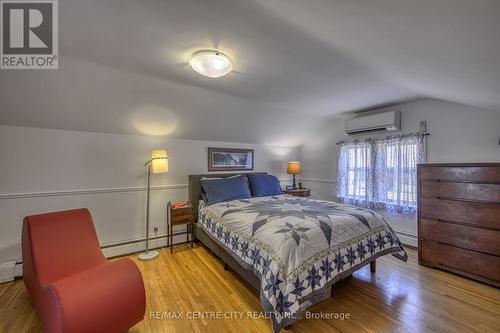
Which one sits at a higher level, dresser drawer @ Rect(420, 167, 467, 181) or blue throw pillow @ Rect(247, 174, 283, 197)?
dresser drawer @ Rect(420, 167, 467, 181)

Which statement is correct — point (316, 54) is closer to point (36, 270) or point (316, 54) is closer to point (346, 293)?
point (346, 293)

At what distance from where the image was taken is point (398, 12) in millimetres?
1068

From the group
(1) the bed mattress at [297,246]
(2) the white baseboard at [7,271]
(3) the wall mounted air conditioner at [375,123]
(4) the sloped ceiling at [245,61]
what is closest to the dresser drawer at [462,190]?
(1) the bed mattress at [297,246]

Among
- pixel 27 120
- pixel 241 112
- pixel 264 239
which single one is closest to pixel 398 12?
pixel 264 239

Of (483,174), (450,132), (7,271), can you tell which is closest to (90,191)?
(7,271)

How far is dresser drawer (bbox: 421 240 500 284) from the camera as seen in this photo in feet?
7.14

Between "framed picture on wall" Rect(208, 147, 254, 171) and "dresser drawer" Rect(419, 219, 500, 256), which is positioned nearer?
"dresser drawer" Rect(419, 219, 500, 256)

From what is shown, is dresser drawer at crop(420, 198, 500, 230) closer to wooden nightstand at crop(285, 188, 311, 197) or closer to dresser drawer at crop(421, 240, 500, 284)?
dresser drawer at crop(421, 240, 500, 284)

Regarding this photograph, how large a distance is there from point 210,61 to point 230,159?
2399mm

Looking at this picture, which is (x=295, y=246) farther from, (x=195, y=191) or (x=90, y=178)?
(x=90, y=178)

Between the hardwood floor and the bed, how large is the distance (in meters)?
0.22

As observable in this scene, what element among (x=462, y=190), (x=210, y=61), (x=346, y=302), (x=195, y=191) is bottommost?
(x=346, y=302)

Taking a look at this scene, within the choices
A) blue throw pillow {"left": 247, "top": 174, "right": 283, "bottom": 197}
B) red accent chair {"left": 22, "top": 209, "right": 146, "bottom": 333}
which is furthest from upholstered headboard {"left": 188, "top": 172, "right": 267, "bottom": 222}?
red accent chair {"left": 22, "top": 209, "right": 146, "bottom": 333}

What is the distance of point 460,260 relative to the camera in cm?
238
